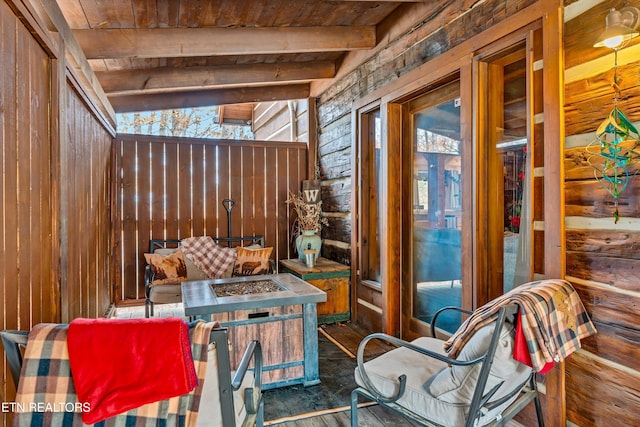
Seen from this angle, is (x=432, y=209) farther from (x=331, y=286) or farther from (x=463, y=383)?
(x=463, y=383)

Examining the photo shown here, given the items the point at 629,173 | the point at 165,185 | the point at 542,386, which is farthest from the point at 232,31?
the point at 542,386

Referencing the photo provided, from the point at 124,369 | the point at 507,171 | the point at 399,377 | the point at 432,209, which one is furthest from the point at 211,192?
the point at 124,369

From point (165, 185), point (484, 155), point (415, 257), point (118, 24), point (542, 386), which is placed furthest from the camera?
point (165, 185)

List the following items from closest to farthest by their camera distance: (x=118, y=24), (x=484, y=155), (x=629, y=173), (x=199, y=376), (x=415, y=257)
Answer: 1. (x=199, y=376)
2. (x=629, y=173)
3. (x=484, y=155)
4. (x=118, y=24)
5. (x=415, y=257)

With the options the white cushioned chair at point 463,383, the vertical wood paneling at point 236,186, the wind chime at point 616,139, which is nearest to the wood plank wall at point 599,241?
the wind chime at point 616,139

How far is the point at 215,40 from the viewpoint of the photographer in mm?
3412

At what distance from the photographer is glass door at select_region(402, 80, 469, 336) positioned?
2822 millimetres

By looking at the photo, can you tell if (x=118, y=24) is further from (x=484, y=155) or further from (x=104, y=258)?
(x=484, y=155)

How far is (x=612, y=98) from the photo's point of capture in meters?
1.70

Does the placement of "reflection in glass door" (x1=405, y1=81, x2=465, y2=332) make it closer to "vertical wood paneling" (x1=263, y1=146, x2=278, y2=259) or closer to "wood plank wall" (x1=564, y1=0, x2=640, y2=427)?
"wood plank wall" (x1=564, y1=0, x2=640, y2=427)

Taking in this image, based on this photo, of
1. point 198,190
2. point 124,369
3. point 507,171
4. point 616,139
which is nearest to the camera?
point 124,369

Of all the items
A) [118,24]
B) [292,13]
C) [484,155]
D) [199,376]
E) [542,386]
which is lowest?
[542,386]

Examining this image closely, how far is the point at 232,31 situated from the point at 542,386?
3.53m

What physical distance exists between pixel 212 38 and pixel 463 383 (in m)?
3.30
